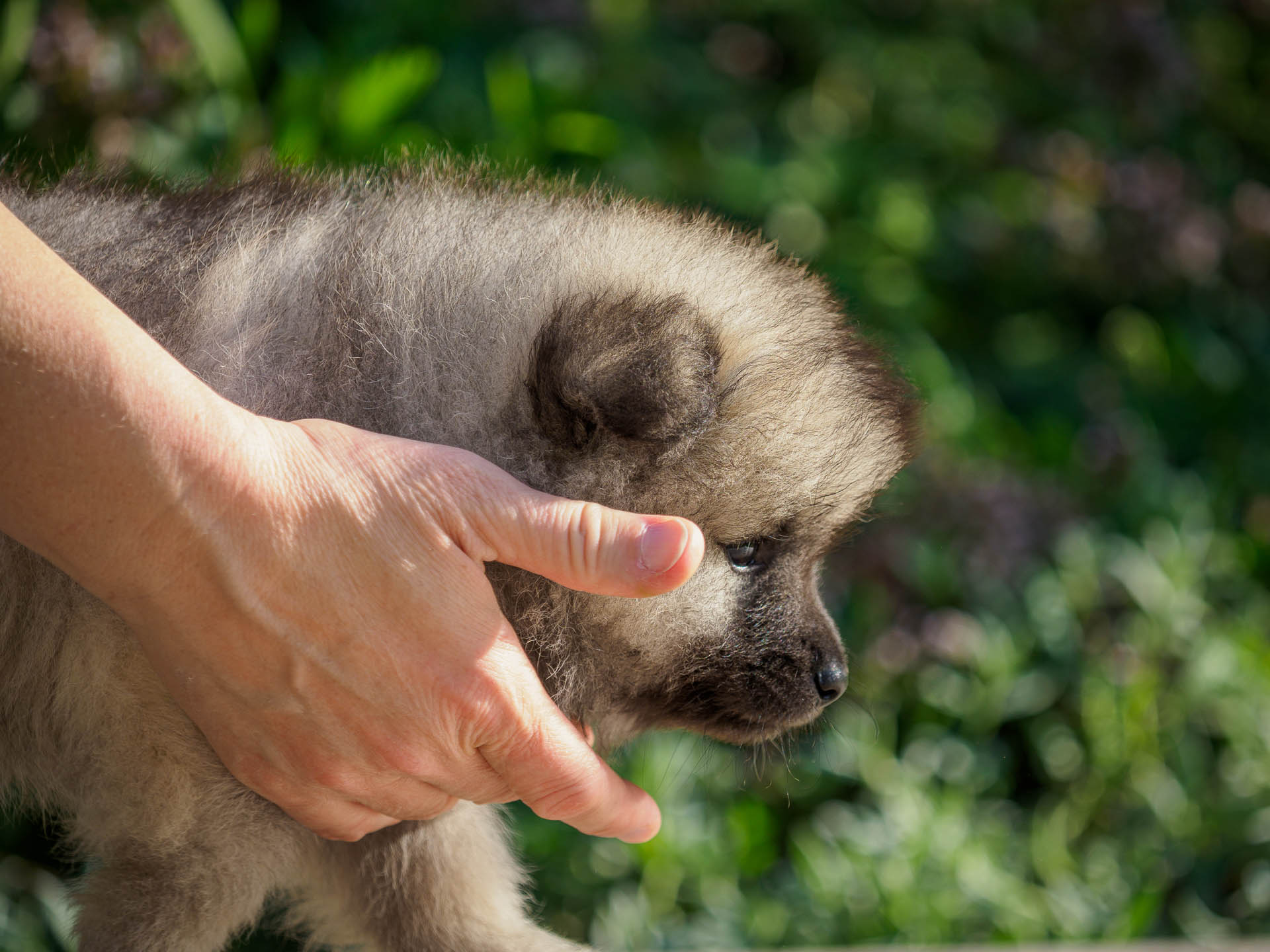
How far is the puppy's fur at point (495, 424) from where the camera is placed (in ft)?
4.78

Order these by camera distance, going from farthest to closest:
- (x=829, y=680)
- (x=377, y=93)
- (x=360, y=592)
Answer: (x=377, y=93) → (x=829, y=680) → (x=360, y=592)

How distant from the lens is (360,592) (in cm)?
132

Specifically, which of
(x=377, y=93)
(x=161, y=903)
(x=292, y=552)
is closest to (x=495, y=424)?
(x=292, y=552)

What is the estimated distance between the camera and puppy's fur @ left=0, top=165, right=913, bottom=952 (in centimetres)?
146

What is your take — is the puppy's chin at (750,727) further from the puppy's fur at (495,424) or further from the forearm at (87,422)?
the forearm at (87,422)

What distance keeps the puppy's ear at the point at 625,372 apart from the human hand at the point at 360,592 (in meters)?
0.12

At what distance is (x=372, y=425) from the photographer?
1.51 metres

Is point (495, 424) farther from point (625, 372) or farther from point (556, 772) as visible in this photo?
point (556, 772)

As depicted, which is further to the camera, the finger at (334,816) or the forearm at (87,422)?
the finger at (334,816)

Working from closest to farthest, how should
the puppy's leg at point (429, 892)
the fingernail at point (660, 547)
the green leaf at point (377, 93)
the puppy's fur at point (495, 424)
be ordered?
1. the fingernail at point (660, 547)
2. the puppy's fur at point (495, 424)
3. the puppy's leg at point (429, 892)
4. the green leaf at point (377, 93)

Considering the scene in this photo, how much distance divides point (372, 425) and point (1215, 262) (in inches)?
166

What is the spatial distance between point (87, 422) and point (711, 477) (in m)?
0.74

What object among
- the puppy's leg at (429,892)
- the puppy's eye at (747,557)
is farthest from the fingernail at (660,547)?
the puppy's leg at (429,892)

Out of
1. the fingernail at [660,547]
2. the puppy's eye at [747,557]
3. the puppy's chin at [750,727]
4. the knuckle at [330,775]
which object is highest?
the fingernail at [660,547]
